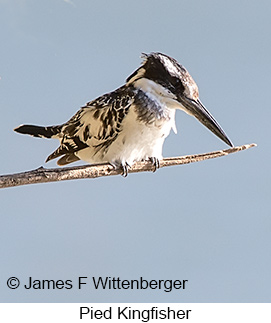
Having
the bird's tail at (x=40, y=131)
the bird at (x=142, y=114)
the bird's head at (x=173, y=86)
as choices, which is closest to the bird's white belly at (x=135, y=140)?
the bird at (x=142, y=114)

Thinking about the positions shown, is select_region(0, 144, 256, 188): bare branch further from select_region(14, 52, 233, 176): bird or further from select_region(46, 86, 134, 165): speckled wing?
select_region(46, 86, 134, 165): speckled wing

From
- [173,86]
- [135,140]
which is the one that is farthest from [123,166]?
[173,86]

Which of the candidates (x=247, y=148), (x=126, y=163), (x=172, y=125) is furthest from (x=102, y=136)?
(x=247, y=148)

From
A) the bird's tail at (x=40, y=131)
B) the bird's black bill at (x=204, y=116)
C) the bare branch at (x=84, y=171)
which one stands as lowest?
the bare branch at (x=84, y=171)

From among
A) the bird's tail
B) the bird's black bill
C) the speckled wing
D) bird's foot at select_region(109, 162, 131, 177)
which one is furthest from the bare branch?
the bird's tail

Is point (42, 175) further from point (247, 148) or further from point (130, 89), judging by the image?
point (247, 148)

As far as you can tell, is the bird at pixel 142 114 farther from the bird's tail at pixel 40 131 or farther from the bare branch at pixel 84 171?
the bird's tail at pixel 40 131
